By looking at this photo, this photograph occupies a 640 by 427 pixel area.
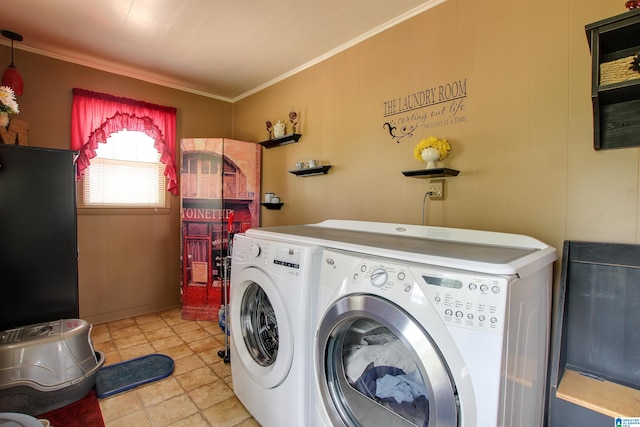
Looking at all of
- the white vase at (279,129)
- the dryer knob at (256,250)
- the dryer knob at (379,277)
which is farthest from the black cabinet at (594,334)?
the white vase at (279,129)

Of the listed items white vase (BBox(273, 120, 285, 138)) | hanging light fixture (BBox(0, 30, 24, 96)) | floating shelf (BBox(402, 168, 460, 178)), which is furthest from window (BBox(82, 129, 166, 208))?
floating shelf (BBox(402, 168, 460, 178))

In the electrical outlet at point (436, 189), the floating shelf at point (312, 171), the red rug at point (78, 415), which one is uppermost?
the floating shelf at point (312, 171)

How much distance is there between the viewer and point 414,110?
6.72 feet

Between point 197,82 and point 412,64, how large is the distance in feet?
7.98

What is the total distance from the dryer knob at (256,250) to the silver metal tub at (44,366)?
1269 mm

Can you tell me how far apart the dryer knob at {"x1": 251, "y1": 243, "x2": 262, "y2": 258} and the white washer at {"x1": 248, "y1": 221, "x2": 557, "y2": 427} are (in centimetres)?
27

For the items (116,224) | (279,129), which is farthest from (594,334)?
(116,224)

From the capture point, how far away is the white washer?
0.84m

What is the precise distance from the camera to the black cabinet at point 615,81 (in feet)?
3.87

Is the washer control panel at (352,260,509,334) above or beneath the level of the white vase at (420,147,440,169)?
beneath

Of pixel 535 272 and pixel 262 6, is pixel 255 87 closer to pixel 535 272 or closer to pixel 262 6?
pixel 262 6

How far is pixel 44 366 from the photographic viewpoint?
1739 mm

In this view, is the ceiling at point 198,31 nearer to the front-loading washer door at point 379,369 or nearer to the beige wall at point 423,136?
the beige wall at point 423,136

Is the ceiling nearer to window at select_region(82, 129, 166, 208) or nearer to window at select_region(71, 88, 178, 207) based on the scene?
window at select_region(71, 88, 178, 207)
